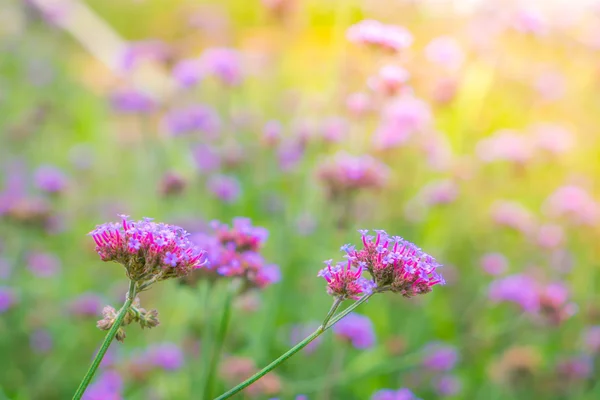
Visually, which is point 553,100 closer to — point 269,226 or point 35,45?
point 269,226

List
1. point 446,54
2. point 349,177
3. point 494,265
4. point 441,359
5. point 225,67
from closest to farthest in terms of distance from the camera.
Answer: point 349,177, point 441,359, point 494,265, point 225,67, point 446,54

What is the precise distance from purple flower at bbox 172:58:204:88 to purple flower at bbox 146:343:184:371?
1.73 m

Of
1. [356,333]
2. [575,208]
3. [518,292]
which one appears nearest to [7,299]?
[356,333]

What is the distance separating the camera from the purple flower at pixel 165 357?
295cm

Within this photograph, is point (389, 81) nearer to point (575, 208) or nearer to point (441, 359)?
point (441, 359)

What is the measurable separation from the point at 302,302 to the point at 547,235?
1661 millimetres

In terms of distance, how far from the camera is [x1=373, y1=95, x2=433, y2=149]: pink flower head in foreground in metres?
4.04

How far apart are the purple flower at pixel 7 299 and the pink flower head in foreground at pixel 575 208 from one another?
3.31 meters

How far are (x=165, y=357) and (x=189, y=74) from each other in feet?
6.16

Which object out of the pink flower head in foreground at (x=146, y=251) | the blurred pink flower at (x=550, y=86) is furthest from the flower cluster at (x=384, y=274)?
the blurred pink flower at (x=550, y=86)

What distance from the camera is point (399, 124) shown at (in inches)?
161

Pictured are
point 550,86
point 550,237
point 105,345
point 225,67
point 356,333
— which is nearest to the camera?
point 105,345

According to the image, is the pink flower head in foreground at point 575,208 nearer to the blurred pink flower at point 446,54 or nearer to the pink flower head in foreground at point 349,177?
the blurred pink flower at point 446,54

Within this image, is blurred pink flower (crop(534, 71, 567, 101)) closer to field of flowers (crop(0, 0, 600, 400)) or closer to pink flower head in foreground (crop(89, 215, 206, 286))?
field of flowers (crop(0, 0, 600, 400))
